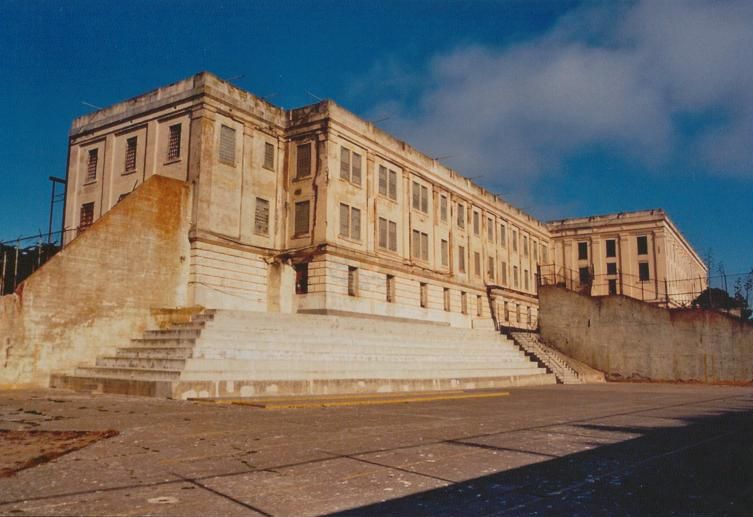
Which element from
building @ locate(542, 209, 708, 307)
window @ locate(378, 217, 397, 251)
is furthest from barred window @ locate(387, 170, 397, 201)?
building @ locate(542, 209, 708, 307)

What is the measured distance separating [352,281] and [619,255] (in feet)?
121

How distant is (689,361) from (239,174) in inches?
1059

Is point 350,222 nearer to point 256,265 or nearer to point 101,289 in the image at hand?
point 256,265

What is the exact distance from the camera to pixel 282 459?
6.60m

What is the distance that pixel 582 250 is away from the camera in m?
60.6

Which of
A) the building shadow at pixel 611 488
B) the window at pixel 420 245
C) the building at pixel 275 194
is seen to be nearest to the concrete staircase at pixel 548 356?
the building at pixel 275 194

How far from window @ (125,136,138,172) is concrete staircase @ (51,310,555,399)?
39.4 ft

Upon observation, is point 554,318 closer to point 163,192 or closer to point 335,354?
point 335,354

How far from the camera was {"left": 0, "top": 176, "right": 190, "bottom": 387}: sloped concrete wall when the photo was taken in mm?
17844

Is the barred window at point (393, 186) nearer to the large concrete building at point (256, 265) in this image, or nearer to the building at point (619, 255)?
the large concrete building at point (256, 265)

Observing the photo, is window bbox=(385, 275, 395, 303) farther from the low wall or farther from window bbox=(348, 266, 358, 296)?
the low wall

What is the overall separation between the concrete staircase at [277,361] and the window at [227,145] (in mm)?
9654

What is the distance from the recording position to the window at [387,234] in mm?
34781

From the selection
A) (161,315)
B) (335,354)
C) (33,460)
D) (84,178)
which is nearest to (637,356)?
(335,354)
